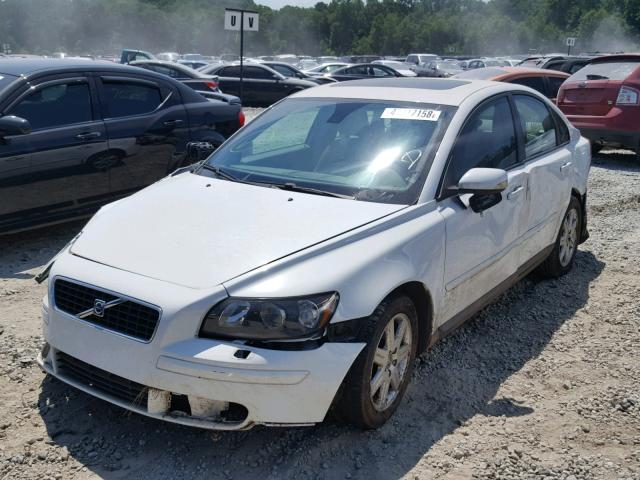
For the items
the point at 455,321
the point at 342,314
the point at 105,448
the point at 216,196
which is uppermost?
the point at 216,196

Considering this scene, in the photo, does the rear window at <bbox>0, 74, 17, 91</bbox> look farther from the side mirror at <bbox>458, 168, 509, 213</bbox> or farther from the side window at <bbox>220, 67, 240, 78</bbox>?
the side window at <bbox>220, 67, 240, 78</bbox>

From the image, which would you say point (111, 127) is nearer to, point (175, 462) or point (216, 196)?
point (216, 196)

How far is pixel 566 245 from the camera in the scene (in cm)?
574

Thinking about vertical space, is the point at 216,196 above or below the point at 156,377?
above

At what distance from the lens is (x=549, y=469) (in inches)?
127

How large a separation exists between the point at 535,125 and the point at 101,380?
11.4ft

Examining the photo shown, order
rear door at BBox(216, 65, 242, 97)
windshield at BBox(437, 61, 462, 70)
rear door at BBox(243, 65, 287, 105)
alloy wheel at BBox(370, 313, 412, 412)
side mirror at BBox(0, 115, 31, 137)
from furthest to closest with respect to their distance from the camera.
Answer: windshield at BBox(437, 61, 462, 70) → rear door at BBox(243, 65, 287, 105) → rear door at BBox(216, 65, 242, 97) → side mirror at BBox(0, 115, 31, 137) → alloy wheel at BBox(370, 313, 412, 412)

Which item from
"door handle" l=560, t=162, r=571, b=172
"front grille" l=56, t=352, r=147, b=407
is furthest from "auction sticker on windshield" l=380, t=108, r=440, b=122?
"front grille" l=56, t=352, r=147, b=407

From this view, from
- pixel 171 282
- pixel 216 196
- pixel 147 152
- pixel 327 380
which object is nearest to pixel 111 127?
pixel 147 152

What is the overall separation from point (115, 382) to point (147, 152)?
406cm

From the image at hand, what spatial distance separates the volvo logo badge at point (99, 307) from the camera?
10.1 ft

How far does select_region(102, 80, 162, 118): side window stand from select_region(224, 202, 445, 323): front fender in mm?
4013

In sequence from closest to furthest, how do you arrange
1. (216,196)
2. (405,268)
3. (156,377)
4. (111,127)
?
(156,377), (405,268), (216,196), (111,127)

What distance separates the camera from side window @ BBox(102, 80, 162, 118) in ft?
21.8
